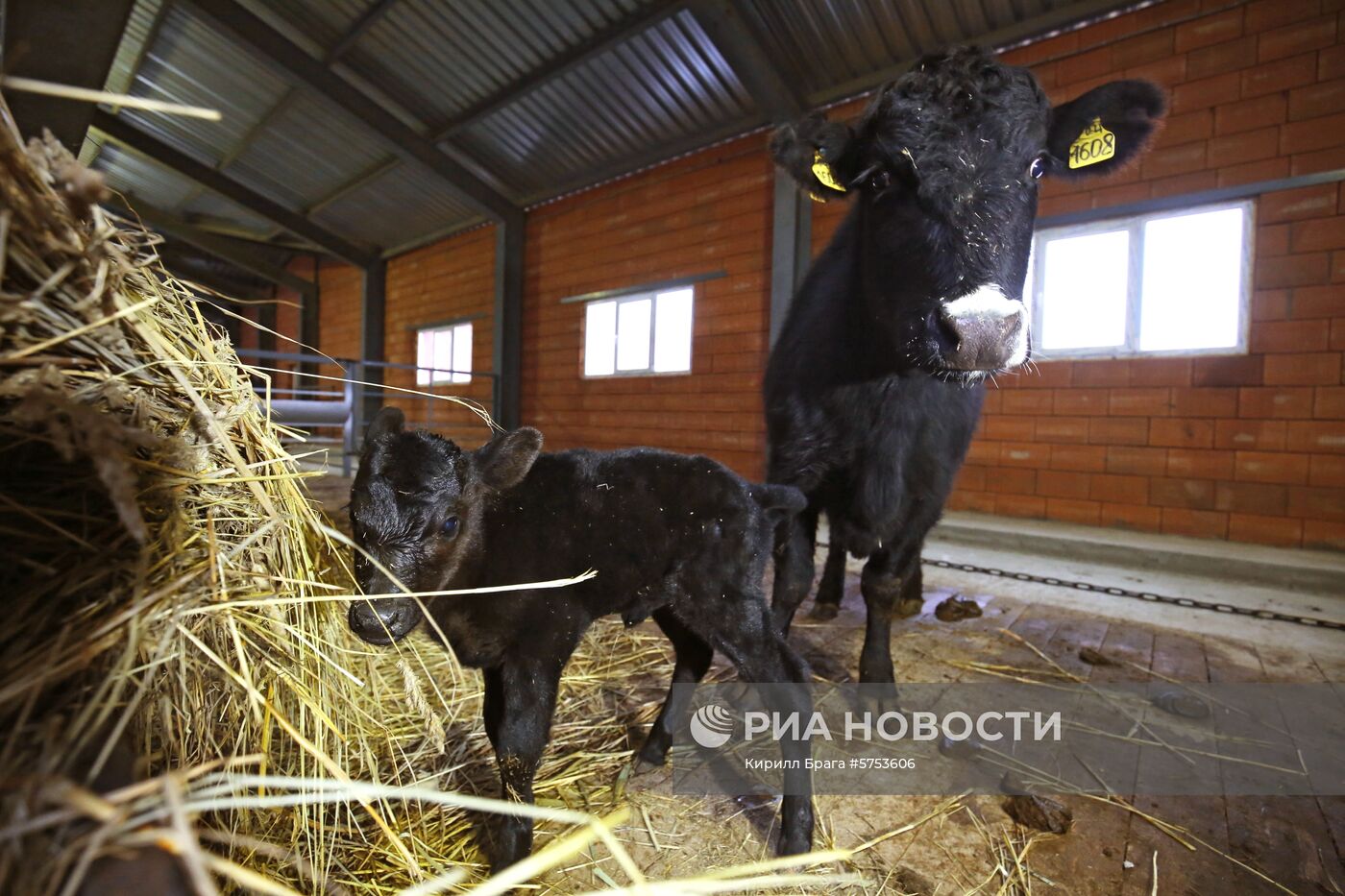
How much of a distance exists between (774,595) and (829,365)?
104 centimetres

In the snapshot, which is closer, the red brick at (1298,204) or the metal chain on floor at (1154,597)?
the metal chain on floor at (1154,597)

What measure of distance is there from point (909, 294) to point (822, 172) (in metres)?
0.85

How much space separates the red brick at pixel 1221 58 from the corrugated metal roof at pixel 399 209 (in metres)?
9.87

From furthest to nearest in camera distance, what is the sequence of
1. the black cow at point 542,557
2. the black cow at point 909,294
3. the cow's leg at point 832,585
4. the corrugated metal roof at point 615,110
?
1. the corrugated metal roof at point 615,110
2. the cow's leg at point 832,585
3. the black cow at point 909,294
4. the black cow at point 542,557

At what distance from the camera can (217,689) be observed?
102 cm

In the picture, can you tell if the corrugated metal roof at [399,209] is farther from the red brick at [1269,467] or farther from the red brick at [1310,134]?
the red brick at [1269,467]

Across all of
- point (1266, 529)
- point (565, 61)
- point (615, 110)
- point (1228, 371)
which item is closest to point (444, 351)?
point (615, 110)

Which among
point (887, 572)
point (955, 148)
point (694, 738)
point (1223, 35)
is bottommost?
point (694, 738)

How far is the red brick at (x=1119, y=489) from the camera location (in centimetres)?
508

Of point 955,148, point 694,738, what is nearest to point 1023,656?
point 694,738

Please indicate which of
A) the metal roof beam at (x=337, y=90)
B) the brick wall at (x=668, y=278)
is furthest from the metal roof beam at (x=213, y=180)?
the brick wall at (x=668, y=278)

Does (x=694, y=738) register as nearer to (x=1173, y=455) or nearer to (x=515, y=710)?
(x=515, y=710)

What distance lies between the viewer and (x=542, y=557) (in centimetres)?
150

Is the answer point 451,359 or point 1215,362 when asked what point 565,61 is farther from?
point 1215,362
